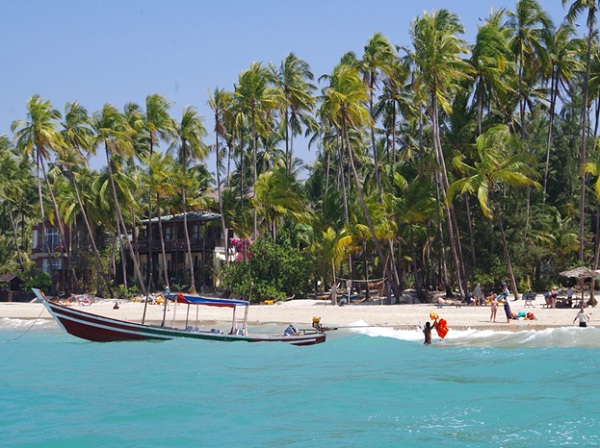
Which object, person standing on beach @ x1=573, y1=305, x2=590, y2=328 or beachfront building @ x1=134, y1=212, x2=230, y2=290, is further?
beachfront building @ x1=134, y1=212, x2=230, y2=290

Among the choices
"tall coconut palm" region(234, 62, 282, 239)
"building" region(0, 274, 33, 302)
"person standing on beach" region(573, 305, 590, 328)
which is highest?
"tall coconut palm" region(234, 62, 282, 239)

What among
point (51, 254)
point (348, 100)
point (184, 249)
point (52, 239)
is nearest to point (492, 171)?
point (348, 100)

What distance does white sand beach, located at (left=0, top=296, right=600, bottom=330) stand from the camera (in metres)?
33.0

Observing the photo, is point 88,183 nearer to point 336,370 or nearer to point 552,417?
point 336,370

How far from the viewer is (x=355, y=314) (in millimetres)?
38031

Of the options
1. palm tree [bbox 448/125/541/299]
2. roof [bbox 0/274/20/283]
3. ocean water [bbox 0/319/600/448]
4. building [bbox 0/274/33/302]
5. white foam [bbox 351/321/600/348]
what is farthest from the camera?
roof [bbox 0/274/20/283]

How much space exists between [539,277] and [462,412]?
3059 centimetres

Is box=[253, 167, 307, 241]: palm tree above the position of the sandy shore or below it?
above

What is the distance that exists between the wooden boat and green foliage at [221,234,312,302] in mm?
16935

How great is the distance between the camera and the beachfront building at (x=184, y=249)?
190ft

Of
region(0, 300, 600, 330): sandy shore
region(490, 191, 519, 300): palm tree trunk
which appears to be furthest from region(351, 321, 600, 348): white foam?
region(490, 191, 519, 300): palm tree trunk

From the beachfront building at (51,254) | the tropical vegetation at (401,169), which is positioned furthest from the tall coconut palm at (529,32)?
the beachfront building at (51,254)

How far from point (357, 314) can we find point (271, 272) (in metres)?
11.0

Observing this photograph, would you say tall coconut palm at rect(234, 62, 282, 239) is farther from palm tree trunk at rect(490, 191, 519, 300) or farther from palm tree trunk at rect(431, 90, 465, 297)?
palm tree trunk at rect(490, 191, 519, 300)
